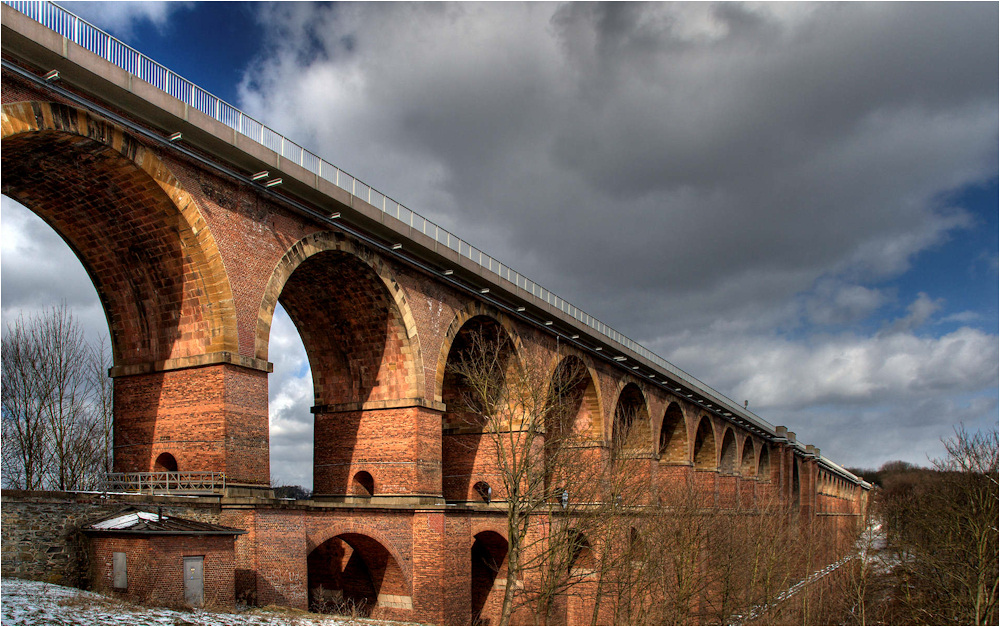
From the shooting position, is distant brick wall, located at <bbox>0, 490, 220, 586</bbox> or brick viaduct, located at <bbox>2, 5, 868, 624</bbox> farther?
brick viaduct, located at <bbox>2, 5, 868, 624</bbox>

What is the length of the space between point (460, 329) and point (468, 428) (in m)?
4.78

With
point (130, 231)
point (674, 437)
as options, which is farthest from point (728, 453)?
point (130, 231)

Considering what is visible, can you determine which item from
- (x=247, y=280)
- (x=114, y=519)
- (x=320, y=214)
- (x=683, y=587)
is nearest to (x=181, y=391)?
(x=247, y=280)

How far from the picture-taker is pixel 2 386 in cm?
3244

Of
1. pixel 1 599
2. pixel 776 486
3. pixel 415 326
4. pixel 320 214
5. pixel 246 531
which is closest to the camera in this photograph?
pixel 1 599

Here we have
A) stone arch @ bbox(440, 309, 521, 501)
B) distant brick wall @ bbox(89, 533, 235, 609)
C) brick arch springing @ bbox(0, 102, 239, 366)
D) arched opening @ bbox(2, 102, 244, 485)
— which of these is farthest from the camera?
stone arch @ bbox(440, 309, 521, 501)

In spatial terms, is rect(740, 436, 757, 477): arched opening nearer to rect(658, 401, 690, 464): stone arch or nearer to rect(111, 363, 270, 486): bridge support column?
rect(658, 401, 690, 464): stone arch

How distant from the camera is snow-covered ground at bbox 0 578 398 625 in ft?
39.8

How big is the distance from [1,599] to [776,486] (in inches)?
2683

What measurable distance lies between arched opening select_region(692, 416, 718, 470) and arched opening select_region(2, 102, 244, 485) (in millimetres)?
42627

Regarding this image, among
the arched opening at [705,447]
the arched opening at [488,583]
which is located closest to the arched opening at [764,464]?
the arched opening at [705,447]

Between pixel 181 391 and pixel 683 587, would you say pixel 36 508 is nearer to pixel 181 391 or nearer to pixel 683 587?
pixel 181 391

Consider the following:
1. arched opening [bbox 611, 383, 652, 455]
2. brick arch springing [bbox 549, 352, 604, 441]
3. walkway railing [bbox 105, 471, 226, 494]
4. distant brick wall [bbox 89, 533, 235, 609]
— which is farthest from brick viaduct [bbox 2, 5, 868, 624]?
arched opening [bbox 611, 383, 652, 455]

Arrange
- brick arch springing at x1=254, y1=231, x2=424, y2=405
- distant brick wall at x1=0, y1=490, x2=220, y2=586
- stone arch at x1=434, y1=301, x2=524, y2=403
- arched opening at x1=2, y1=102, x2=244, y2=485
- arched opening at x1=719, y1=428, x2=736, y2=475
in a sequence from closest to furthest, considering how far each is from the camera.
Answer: distant brick wall at x1=0, y1=490, x2=220, y2=586, arched opening at x1=2, y1=102, x2=244, y2=485, brick arch springing at x1=254, y1=231, x2=424, y2=405, stone arch at x1=434, y1=301, x2=524, y2=403, arched opening at x1=719, y1=428, x2=736, y2=475
